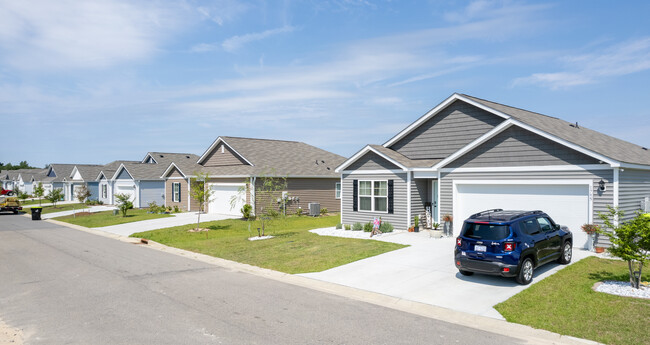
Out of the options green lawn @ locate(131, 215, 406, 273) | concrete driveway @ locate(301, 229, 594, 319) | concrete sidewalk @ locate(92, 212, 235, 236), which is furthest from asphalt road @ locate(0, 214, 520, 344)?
concrete sidewalk @ locate(92, 212, 235, 236)

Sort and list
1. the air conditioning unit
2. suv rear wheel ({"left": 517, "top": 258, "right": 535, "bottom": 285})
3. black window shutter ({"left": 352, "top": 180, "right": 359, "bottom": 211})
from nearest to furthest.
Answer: suv rear wheel ({"left": 517, "top": 258, "right": 535, "bottom": 285}), black window shutter ({"left": 352, "top": 180, "right": 359, "bottom": 211}), the air conditioning unit

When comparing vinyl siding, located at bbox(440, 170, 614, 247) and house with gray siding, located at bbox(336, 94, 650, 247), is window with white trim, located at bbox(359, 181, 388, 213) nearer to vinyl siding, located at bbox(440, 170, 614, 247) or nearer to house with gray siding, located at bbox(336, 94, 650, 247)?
house with gray siding, located at bbox(336, 94, 650, 247)

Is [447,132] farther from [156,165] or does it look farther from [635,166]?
[156,165]

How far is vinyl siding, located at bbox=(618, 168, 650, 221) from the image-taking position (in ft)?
47.4

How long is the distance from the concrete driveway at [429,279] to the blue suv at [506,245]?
17.2 inches

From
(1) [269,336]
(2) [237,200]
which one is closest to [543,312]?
(1) [269,336]

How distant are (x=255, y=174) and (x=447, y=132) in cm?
1309

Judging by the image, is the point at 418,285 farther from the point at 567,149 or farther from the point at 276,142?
the point at 276,142

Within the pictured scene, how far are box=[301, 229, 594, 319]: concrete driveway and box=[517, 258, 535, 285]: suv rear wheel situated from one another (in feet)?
0.61

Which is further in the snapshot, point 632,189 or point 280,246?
point 280,246

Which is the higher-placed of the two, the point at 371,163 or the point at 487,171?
the point at 371,163

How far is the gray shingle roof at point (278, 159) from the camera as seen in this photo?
3062 centimetres

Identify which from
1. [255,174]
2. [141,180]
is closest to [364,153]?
[255,174]

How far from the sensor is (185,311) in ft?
29.3
